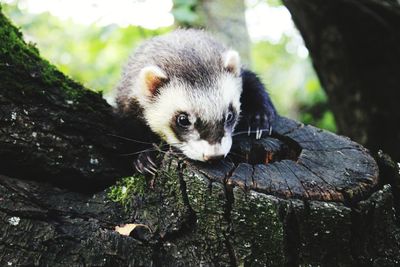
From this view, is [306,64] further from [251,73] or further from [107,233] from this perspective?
[107,233]

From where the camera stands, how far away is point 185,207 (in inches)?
96.9

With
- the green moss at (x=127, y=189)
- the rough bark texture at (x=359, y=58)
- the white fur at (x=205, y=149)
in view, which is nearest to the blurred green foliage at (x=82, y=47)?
the rough bark texture at (x=359, y=58)

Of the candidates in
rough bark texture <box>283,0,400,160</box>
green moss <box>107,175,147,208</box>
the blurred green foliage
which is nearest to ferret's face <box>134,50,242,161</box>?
green moss <box>107,175,147,208</box>

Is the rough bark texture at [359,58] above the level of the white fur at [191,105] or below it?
above

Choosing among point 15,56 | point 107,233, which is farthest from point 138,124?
point 107,233

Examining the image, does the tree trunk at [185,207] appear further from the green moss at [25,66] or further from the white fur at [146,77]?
the white fur at [146,77]

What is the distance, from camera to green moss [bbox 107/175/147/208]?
8.85ft

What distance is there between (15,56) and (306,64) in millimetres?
9389

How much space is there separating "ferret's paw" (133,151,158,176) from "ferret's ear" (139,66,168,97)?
0.59 metres

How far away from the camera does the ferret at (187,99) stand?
3.24 m

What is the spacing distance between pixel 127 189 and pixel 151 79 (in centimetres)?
105

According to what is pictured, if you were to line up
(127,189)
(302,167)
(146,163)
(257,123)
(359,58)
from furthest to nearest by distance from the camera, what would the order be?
(359,58), (257,123), (146,163), (127,189), (302,167)

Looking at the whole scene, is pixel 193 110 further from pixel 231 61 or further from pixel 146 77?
pixel 231 61

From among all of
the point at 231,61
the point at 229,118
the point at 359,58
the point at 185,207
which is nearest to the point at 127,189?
the point at 185,207
